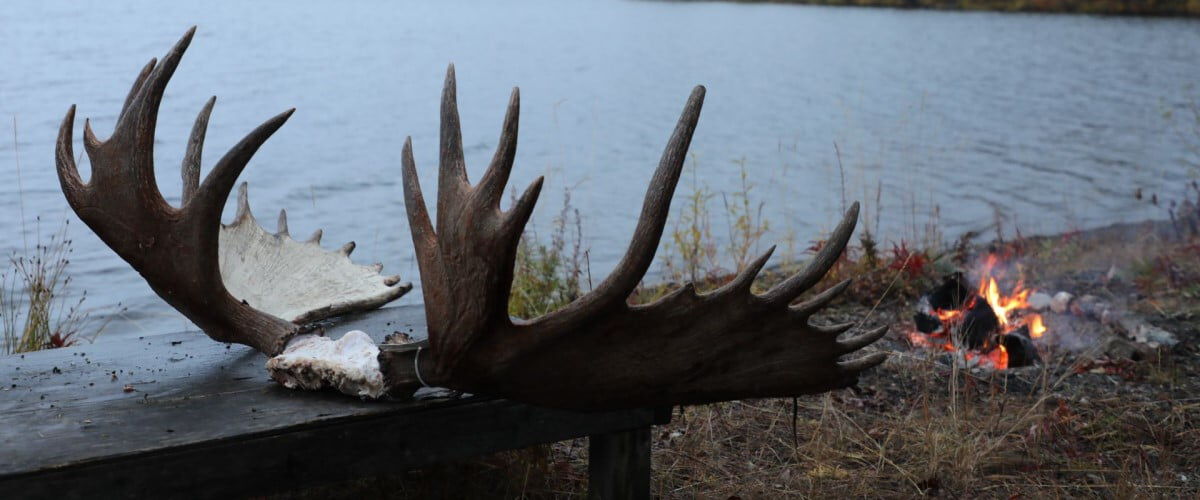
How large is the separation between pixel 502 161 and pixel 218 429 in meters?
0.88

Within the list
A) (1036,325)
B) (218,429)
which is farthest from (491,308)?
(1036,325)

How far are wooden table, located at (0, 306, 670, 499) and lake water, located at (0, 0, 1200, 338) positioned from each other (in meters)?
3.75

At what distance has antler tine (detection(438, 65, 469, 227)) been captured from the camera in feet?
8.73

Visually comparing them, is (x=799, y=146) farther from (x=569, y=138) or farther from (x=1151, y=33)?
(x=1151, y=33)

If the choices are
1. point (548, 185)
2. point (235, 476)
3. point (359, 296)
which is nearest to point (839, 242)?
point (235, 476)

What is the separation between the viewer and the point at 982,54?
960 inches

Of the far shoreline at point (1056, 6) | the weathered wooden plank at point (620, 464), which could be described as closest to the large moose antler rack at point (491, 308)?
the weathered wooden plank at point (620, 464)

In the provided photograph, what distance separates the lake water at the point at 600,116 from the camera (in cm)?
967

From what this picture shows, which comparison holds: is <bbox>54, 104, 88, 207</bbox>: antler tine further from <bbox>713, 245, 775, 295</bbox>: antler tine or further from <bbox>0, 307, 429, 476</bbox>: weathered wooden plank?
<bbox>713, 245, 775, 295</bbox>: antler tine

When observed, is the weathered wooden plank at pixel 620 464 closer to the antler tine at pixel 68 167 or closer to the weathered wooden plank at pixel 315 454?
the weathered wooden plank at pixel 315 454

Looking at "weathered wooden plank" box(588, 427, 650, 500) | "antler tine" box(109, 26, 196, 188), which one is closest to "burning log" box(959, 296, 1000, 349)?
"weathered wooden plank" box(588, 427, 650, 500)

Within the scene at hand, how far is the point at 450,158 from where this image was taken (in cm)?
273

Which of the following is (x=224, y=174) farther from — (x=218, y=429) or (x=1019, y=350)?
(x=1019, y=350)

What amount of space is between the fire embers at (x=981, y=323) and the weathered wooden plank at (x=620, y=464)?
2125 mm
